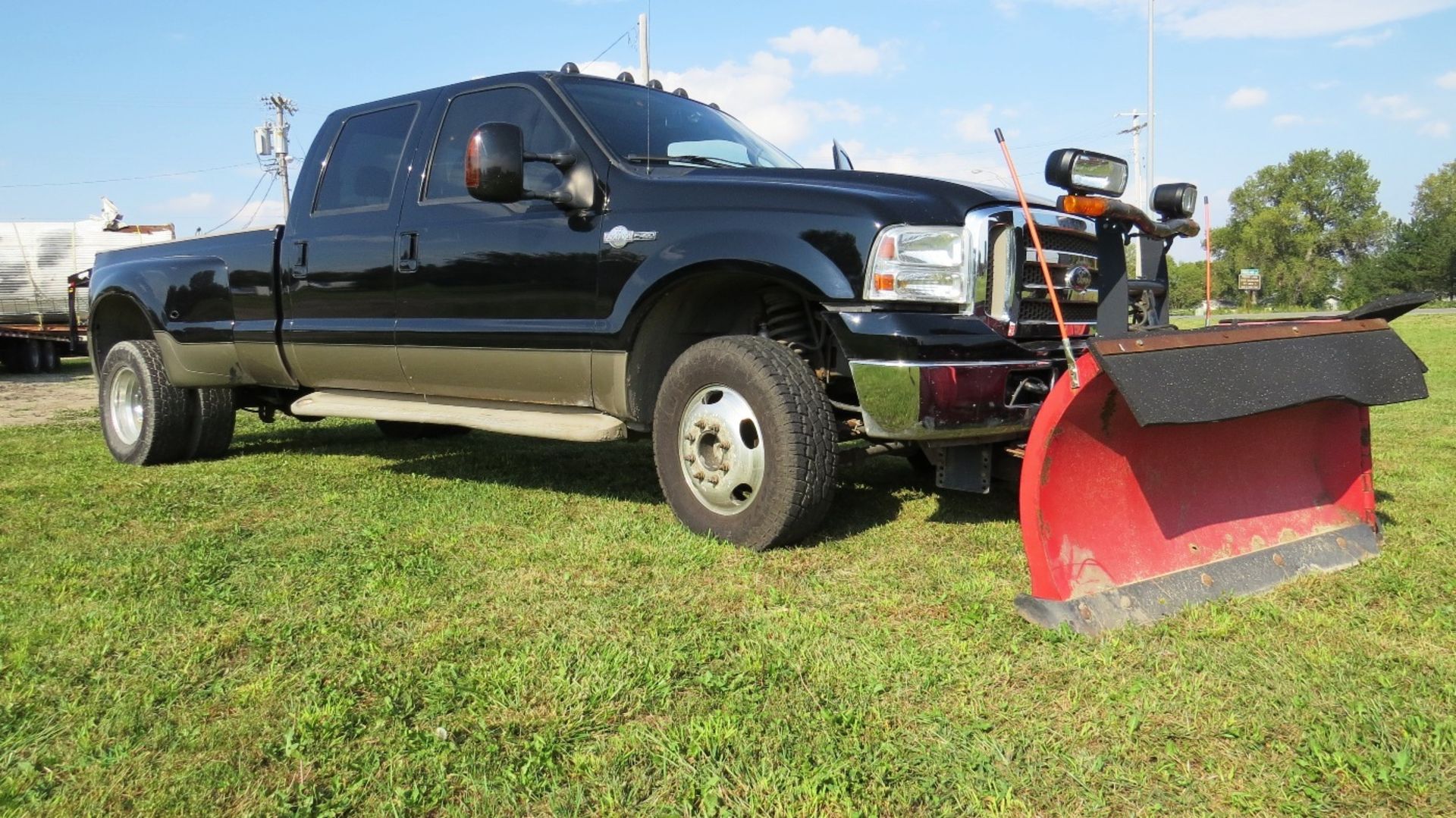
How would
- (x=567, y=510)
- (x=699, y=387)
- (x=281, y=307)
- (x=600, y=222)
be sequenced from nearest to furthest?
(x=699, y=387) < (x=600, y=222) < (x=567, y=510) < (x=281, y=307)

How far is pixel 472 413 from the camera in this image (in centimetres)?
517

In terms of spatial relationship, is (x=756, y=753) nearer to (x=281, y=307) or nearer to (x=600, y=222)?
(x=600, y=222)

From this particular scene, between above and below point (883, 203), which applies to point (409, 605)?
below

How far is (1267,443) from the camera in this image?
3975 millimetres

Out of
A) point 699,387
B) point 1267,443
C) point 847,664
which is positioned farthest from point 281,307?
point 1267,443

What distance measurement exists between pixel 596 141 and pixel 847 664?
2746 millimetres

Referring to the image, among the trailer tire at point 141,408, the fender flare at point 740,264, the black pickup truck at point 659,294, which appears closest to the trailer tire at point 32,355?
the trailer tire at point 141,408

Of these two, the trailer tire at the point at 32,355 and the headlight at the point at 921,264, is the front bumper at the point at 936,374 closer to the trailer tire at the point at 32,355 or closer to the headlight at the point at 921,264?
the headlight at the point at 921,264

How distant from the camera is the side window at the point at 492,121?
4805 mm

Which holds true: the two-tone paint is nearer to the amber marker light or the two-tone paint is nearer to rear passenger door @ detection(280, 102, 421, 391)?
rear passenger door @ detection(280, 102, 421, 391)

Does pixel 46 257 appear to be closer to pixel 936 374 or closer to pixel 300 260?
pixel 300 260

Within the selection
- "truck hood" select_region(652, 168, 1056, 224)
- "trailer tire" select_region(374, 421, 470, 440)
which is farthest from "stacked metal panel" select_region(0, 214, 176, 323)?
"truck hood" select_region(652, 168, 1056, 224)

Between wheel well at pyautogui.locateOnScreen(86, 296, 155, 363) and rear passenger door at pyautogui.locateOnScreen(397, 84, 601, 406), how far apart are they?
3.21 meters

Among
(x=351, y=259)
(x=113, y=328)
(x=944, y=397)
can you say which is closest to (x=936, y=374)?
(x=944, y=397)
